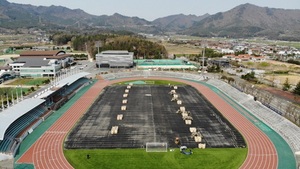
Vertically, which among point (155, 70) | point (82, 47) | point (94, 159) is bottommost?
point (94, 159)

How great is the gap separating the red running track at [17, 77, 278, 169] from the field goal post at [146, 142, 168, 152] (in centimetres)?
656

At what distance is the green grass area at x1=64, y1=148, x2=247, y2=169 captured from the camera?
20438mm

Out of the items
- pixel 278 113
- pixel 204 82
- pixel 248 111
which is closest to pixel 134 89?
pixel 204 82

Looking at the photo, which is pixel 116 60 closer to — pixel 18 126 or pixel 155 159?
pixel 18 126

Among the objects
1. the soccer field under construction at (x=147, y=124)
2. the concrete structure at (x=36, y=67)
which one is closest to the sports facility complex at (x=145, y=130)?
the soccer field under construction at (x=147, y=124)

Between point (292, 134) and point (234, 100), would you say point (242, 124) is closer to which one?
point (292, 134)

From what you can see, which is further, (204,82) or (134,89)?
(204,82)

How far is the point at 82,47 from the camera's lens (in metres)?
106

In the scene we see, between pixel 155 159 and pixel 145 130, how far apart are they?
20.3 ft

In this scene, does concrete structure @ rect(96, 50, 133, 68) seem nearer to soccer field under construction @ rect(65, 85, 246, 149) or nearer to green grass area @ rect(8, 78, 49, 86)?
green grass area @ rect(8, 78, 49, 86)

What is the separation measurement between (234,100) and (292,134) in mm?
14517

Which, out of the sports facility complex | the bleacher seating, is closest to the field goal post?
the sports facility complex

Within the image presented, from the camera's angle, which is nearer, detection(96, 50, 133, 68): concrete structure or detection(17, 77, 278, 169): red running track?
detection(17, 77, 278, 169): red running track

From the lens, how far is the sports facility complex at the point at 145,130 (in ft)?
70.5
